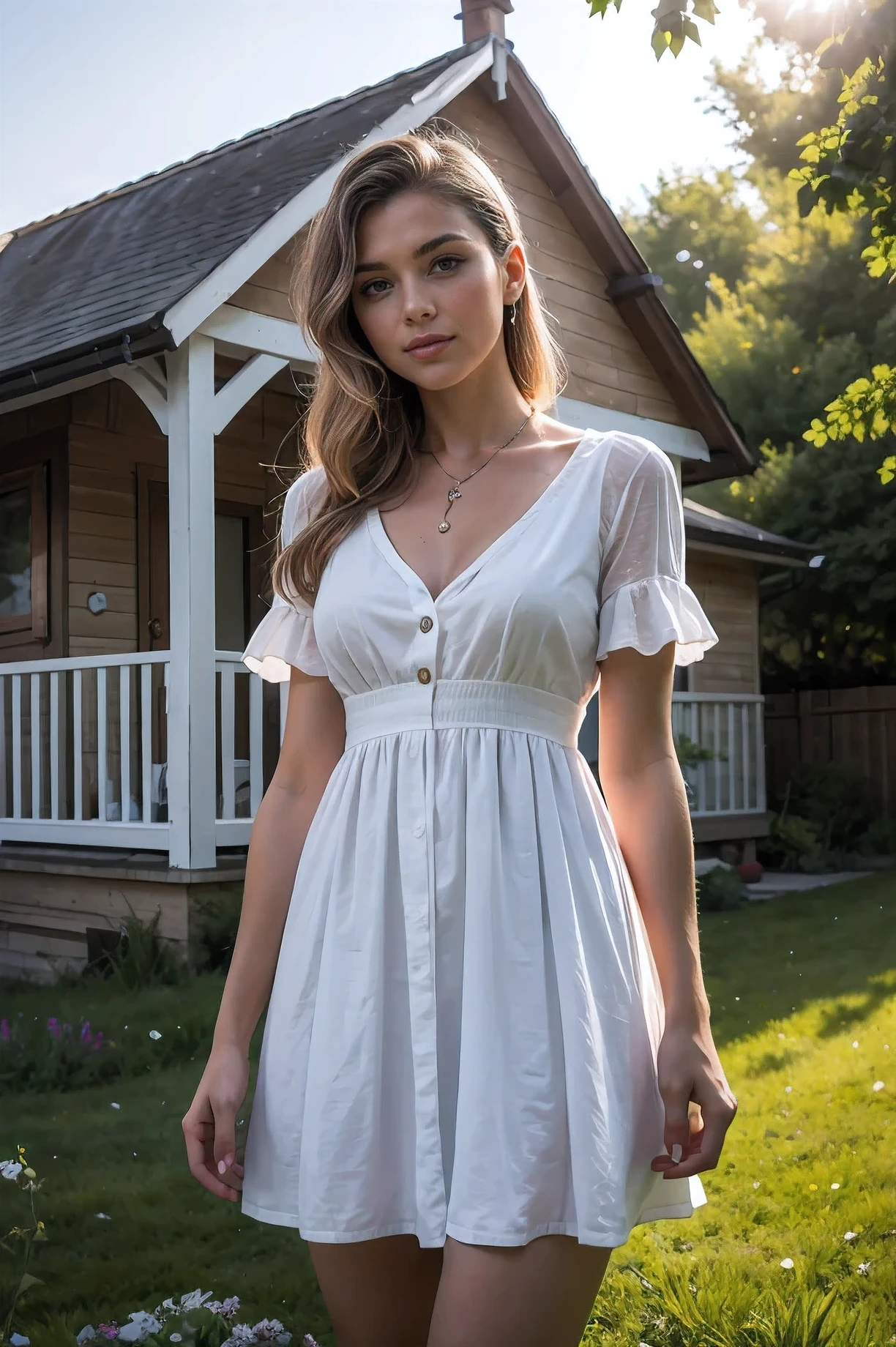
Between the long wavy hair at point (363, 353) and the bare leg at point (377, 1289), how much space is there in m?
0.90

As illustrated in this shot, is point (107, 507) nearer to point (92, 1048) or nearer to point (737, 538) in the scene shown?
point (92, 1048)

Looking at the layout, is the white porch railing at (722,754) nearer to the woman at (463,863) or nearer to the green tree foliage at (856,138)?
the green tree foliage at (856,138)

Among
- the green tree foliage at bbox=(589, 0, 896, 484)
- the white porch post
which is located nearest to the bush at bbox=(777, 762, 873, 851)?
the white porch post

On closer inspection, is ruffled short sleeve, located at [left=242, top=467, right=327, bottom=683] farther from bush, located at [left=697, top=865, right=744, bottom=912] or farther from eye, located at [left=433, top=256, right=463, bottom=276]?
bush, located at [left=697, top=865, right=744, bottom=912]

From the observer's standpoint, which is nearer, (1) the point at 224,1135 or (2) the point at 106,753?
(1) the point at 224,1135

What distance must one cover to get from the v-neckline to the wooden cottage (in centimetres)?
510

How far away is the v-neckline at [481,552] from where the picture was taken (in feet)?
5.73

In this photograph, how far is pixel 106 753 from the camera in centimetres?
784

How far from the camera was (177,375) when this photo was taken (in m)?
7.05

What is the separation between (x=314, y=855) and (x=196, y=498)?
538 cm

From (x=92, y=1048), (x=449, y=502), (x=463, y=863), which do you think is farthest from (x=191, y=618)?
(x=463, y=863)

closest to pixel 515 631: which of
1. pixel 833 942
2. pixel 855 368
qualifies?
pixel 833 942

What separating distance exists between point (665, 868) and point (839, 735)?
47.2 feet

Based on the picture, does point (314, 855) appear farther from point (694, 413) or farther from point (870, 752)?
point (870, 752)
